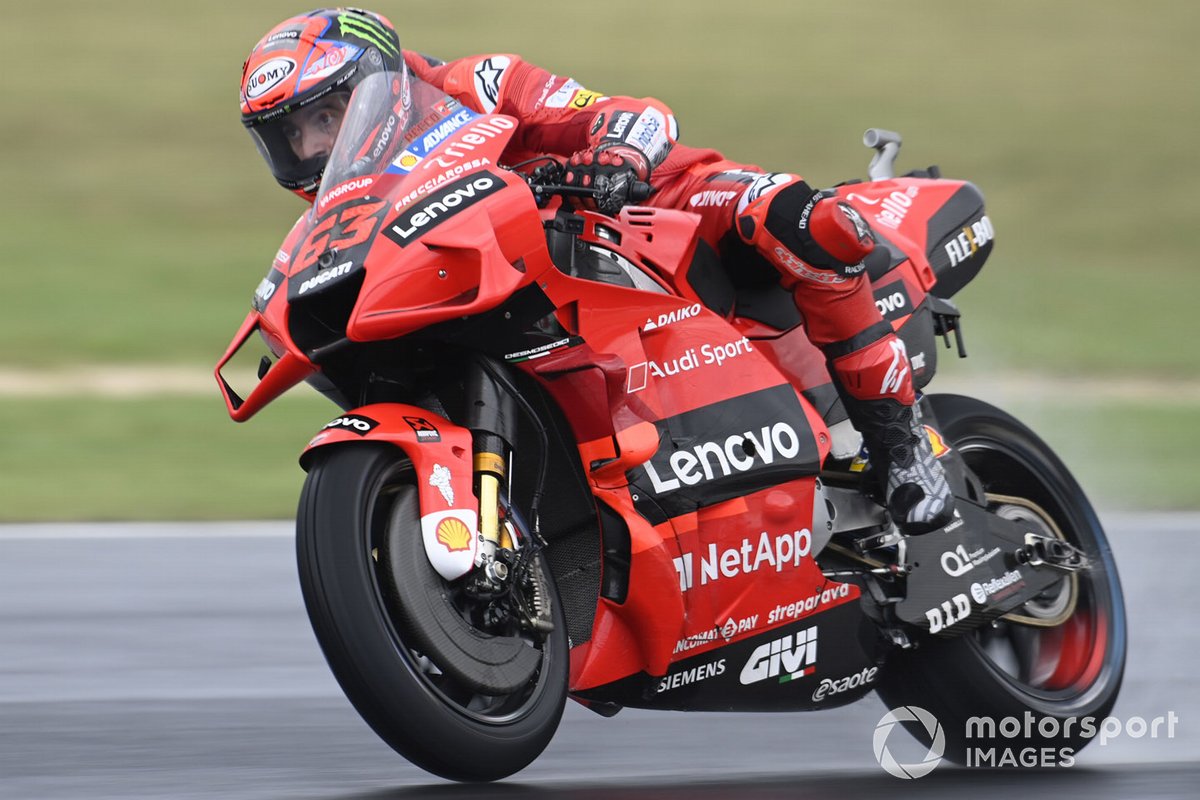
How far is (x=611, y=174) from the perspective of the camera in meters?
3.34

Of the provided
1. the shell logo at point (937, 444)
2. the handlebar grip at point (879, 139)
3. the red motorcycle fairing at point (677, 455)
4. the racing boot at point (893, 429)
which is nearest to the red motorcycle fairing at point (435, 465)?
the red motorcycle fairing at point (677, 455)

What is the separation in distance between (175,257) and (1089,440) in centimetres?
699

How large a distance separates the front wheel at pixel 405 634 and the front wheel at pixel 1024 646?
49.6 inches

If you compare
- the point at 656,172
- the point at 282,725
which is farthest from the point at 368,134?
the point at 282,725

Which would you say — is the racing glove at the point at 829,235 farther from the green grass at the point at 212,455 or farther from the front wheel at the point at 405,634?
the green grass at the point at 212,455

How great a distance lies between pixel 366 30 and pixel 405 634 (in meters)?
1.24

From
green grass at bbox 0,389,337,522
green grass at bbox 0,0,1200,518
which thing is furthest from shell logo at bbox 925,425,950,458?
green grass at bbox 0,0,1200,518

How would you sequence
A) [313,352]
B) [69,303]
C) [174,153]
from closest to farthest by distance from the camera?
1. [313,352]
2. [69,303]
3. [174,153]

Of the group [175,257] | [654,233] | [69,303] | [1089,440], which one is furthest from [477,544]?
[175,257]

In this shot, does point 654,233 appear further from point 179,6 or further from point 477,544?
point 179,6

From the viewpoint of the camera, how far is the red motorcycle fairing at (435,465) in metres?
3.02

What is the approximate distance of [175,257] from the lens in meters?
12.9

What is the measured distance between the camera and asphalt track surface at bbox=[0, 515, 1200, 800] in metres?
3.65

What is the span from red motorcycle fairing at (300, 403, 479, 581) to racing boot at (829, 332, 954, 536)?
3.53ft
